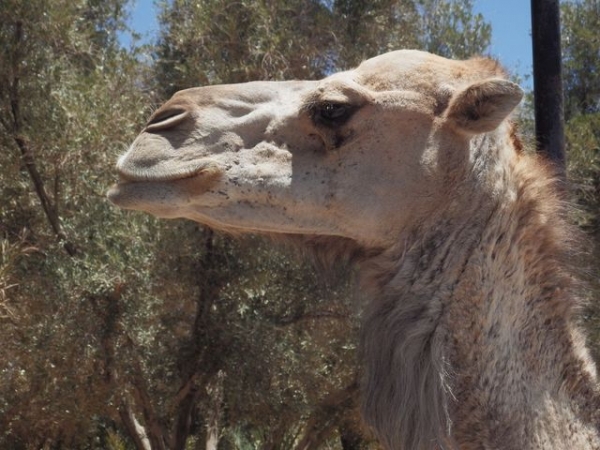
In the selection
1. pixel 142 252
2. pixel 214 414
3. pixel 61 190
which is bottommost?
pixel 214 414

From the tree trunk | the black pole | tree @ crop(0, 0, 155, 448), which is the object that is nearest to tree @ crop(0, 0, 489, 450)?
tree @ crop(0, 0, 155, 448)

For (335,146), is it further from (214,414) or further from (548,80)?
(214,414)

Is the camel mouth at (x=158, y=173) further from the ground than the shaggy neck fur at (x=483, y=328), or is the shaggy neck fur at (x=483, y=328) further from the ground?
the camel mouth at (x=158, y=173)

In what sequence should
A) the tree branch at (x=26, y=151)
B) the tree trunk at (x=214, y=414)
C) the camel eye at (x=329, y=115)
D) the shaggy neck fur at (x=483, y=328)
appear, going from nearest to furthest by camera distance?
the shaggy neck fur at (x=483, y=328) → the camel eye at (x=329, y=115) → the tree branch at (x=26, y=151) → the tree trunk at (x=214, y=414)

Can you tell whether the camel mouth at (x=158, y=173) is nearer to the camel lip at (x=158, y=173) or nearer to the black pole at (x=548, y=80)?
the camel lip at (x=158, y=173)

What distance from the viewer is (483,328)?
3.38 m

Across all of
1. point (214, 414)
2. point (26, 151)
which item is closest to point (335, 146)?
point (26, 151)

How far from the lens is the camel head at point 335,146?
3.54 meters

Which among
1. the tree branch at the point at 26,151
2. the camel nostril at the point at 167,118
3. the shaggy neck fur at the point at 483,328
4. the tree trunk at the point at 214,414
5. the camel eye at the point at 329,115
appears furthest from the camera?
the tree trunk at the point at 214,414

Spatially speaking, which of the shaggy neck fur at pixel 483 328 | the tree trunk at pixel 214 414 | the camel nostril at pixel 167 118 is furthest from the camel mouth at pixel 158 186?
the tree trunk at pixel 214 414

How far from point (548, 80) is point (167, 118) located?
2257mm

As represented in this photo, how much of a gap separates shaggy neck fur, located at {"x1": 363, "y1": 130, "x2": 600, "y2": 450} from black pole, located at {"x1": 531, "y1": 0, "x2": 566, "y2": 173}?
1229 millimetres

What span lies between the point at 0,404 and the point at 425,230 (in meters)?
6.31

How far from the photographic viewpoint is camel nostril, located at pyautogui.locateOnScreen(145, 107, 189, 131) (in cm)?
349
